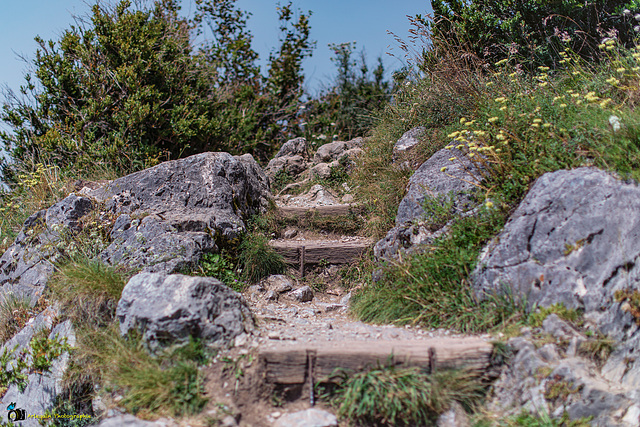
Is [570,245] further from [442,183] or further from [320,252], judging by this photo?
[320,252]

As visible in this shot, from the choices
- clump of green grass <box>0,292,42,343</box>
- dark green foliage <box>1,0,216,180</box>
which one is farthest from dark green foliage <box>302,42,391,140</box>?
clump of green grass <box>0,292,42,343</box>

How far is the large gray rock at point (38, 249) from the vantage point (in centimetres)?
532

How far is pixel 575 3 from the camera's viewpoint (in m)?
6.89

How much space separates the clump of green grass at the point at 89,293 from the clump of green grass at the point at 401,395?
2.32 meters

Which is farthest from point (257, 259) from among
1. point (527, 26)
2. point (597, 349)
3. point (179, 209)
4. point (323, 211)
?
point (527, 26)

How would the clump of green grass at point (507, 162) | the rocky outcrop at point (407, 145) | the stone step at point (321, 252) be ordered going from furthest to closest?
the rocky outcrop at point (407, 145), the stone step at point (321, 252), the clump of green grass at point (507, 162)

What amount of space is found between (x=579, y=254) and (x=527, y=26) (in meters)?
4.64

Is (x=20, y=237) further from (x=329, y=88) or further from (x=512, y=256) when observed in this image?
(x=329, y=88)

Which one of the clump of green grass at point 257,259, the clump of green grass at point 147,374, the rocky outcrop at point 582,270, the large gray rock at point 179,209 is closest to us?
the rocky outcrop at point 582,270

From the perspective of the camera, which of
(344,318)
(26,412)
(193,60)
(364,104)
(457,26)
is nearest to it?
(26,412)

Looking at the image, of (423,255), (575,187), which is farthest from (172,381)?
(575,187)

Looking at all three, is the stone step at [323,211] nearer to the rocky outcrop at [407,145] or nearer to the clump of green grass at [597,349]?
the rocky outcrop at [407,145]

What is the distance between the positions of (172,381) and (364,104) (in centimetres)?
856

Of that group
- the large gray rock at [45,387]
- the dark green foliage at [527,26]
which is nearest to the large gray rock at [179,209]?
the large gray rock at [45,387]
